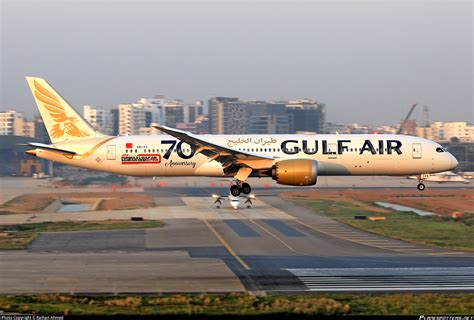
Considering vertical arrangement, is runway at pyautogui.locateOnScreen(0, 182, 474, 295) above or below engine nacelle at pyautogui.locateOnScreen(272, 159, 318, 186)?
below

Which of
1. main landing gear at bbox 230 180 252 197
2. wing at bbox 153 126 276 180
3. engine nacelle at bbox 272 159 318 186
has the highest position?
wing at bbox 153 126 276 180

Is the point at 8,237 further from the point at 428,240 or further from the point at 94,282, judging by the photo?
the point at 428,240

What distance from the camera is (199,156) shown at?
55.9 meters

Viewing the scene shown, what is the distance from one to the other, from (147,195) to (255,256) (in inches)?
1986

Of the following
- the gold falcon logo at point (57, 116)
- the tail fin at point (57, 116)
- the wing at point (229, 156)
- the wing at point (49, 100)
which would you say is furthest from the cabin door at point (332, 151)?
the wing at point (49, 100)

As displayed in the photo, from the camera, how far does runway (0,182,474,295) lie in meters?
36.4

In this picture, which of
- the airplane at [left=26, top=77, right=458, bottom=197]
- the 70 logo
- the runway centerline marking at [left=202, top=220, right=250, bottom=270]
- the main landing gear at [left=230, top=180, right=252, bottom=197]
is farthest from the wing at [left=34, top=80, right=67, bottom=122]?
the runway centerline marking at [left=202, top=220, right=250, bottom=270]

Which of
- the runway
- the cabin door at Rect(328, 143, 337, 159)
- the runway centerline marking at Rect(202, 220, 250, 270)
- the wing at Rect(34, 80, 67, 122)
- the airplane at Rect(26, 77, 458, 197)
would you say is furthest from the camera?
the wing at Rect(34, 80, 67, 122)

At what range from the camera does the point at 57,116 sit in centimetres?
5919

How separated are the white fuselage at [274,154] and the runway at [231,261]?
18.7ft

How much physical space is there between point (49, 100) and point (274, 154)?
20.2 metres

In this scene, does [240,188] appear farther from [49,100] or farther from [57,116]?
[49,100]

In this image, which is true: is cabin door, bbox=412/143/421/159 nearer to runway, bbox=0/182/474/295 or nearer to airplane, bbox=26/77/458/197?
airplane, bbox=26/77/458/197

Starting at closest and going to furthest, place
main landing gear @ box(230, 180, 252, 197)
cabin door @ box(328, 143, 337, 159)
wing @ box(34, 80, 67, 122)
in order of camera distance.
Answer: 1. cabin door @ box(328, 143, 337, 159)
2. main landing gear @ box(230, 180, 252, 197)
3. wing @ box(34, 80, 67, 122)
